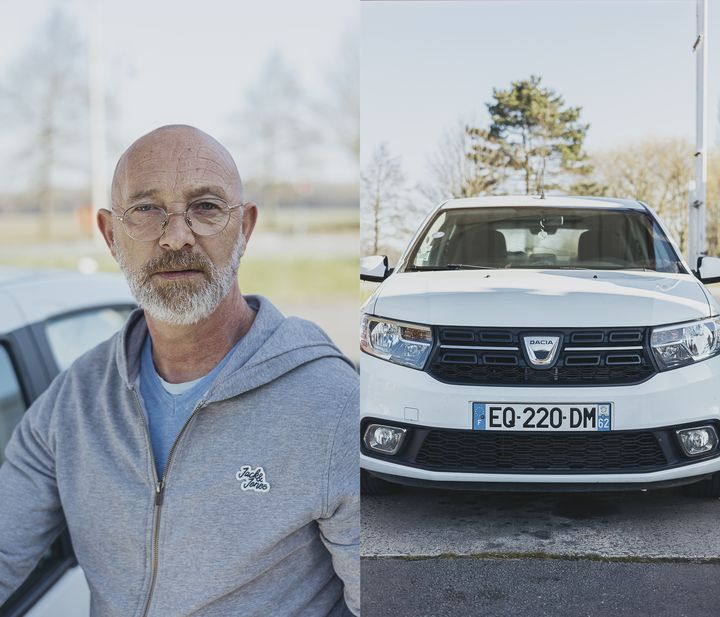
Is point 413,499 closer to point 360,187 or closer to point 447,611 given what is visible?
point 447,611

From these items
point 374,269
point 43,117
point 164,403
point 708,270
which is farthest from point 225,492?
point 43,117

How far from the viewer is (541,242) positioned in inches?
58.1

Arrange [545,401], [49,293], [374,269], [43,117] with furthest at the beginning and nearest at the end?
[43,117] < [49,293] < [374,269] < [545,401]

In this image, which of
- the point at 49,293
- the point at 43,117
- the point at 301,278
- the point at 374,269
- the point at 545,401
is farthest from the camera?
the point at 43,117

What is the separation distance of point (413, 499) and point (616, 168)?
0.74 metres

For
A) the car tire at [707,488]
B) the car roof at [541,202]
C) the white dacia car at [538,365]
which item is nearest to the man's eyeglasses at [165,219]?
the white dacia car at [538,365]

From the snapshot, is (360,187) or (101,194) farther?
(101,194)

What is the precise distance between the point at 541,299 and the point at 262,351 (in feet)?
1.64

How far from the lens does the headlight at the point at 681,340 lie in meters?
1.39

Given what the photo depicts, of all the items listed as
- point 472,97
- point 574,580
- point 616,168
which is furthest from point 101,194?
point 574,580

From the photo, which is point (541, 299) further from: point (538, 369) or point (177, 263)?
point (177, 263)

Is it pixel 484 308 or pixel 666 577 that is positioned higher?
pixel 484 308

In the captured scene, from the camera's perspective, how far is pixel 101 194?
2168mm

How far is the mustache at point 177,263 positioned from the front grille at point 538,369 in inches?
17.0
